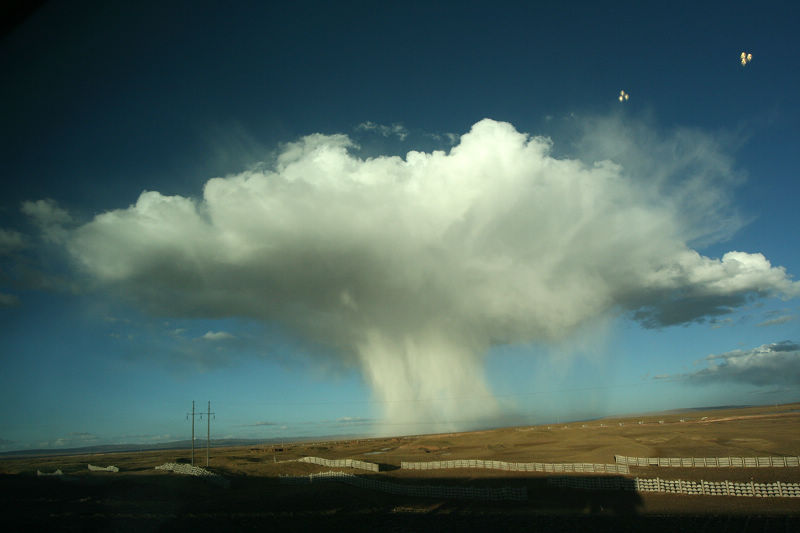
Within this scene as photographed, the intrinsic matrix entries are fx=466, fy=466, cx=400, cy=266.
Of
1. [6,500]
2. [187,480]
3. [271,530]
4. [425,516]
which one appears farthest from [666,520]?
[6,500]

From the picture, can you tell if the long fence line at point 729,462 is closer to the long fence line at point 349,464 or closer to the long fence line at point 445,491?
the long fence line at point 445,491

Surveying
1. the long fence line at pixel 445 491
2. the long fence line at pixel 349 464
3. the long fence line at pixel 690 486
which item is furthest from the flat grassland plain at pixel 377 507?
the long fence line at pixel 349 464

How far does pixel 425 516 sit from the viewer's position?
37844 millimetres

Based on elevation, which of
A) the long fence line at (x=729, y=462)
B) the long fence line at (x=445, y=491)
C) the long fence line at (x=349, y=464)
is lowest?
the long fence line at (x=349, y=464)

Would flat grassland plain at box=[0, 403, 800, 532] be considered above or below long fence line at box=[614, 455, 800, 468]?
above

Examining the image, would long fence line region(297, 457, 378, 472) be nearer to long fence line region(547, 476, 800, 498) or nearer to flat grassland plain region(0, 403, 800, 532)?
flat grassland plain region(0, 403, 800, 532)

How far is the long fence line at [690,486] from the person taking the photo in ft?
130

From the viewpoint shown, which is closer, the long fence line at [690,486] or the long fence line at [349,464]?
the long fence line at [690,486]

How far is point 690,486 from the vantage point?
140 feet

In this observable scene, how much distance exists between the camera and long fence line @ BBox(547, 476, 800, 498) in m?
39.5

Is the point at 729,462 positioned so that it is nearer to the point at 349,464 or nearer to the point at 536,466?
the point at 536,466

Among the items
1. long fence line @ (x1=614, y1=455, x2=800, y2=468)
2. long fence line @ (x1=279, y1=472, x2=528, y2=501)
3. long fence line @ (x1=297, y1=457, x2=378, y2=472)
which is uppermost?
long fence line @ (x1=279, y1=472, x2=528, y2=501)

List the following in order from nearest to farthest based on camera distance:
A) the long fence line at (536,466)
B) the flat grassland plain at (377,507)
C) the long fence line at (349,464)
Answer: the flat grassland plain at (377,507) → the long fence line at (536,466) → the long fence line at (349,464)

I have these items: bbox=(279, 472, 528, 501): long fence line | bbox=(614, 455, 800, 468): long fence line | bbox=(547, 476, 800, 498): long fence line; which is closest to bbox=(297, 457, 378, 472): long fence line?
bbox=(279, 472, 528, 501): long fence line
